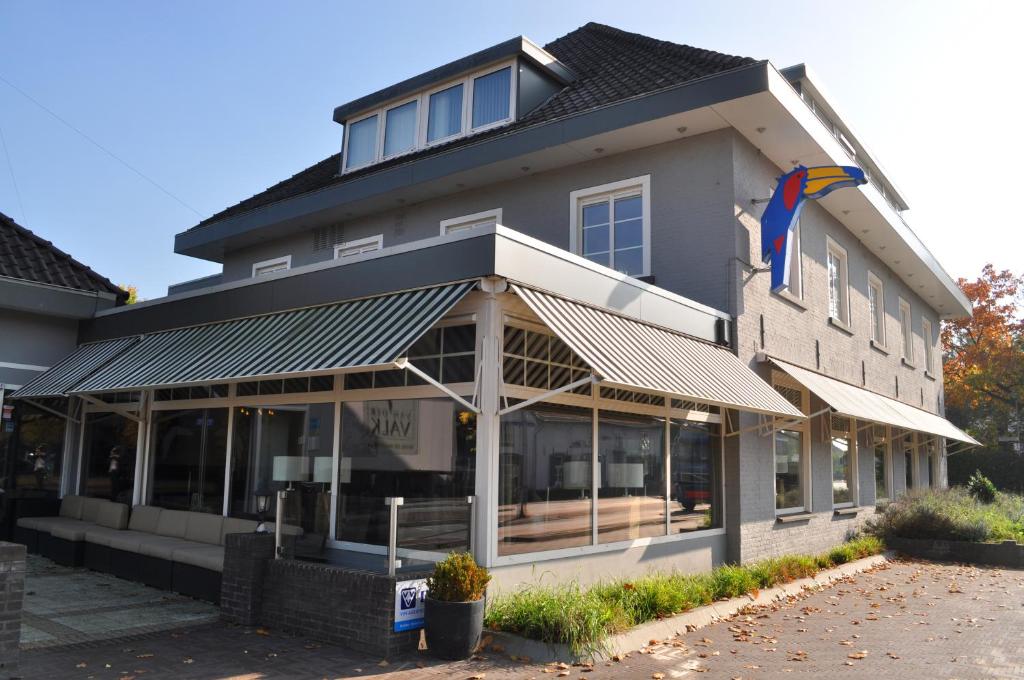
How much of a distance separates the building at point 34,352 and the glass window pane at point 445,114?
690 centimetres

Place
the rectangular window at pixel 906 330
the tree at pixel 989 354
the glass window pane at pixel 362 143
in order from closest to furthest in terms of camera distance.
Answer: the glass window pane at pixel 362 143 → the rectangular window at pixel 906 330 → the tree at pixel 989 354

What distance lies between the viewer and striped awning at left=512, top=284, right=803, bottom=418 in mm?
8039

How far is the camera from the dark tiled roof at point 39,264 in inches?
552

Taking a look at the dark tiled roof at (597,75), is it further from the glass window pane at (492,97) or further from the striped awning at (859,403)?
the striped awning at (859,403)

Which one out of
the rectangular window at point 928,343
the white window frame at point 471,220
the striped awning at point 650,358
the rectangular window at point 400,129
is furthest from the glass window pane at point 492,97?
the rectangular window at point 928,343

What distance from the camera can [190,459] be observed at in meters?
11.7

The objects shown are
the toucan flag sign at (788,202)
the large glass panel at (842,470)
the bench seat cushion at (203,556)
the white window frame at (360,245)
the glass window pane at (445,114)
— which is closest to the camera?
the bench seat cushion at (203,556)

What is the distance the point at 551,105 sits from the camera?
14.9 m

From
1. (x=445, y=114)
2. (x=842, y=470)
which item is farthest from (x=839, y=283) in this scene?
(x=445, y=114)

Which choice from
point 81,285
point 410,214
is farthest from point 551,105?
point 81,285

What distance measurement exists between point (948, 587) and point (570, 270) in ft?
27.8

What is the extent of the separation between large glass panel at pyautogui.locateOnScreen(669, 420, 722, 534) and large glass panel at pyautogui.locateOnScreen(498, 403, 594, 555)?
6.71 feet

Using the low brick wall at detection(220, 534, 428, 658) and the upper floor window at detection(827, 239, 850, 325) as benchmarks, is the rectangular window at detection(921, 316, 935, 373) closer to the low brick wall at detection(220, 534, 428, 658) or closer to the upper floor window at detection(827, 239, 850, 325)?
the upper floor window at detection(827, 239, 850, 325)

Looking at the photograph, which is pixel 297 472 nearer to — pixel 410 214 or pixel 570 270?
pixel 570 270
